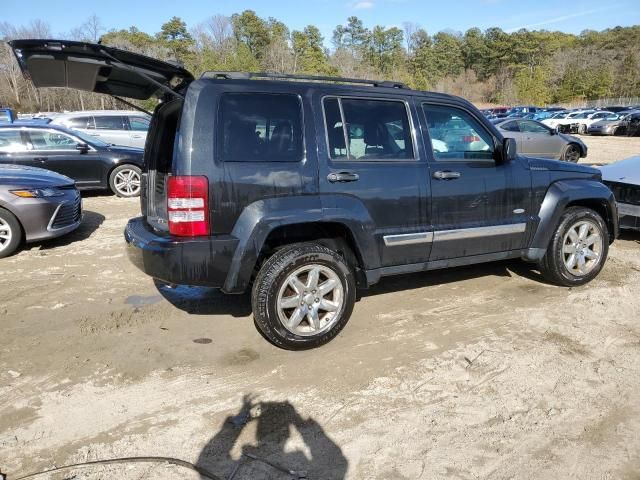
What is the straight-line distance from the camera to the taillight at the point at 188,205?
10.6 ft

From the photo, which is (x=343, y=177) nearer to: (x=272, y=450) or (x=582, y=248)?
(x=272, y=450)

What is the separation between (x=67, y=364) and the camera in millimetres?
3527

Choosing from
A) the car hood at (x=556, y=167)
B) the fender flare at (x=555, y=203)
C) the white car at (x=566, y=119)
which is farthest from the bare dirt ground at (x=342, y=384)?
the white car at (x=566, y=119)

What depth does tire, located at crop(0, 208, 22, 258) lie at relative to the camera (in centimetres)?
596

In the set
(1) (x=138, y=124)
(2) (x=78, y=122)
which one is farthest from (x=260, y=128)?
(2) (x=78, y=122)

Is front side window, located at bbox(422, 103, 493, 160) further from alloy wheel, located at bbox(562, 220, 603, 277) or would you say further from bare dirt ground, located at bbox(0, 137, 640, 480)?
bare dirt ground, located at bbox(0, 137, 640, 480)

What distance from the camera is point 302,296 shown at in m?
3.64

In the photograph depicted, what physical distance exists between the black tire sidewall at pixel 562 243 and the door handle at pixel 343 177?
234 centimetres

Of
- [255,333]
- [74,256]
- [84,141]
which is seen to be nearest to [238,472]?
[255,333]

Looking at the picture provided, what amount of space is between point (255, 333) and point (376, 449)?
168cm

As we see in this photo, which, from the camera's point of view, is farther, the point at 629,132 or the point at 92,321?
the point at 629,132

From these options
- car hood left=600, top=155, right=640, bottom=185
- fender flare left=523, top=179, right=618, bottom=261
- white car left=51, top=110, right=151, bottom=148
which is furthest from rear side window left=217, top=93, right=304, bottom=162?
white car left=51, top=110, right=151, bottom=148

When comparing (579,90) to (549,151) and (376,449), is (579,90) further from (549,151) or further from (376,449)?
(376,449)

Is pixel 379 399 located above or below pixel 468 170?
below
